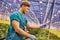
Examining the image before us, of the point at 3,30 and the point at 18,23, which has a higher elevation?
the point at 18,23

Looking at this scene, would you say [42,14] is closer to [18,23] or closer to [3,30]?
[3,30]

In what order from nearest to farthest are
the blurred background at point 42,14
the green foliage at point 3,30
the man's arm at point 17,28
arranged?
the man's arm at point 17,28 < the blurred background at point 42,14 < the green foliage at point 3,30

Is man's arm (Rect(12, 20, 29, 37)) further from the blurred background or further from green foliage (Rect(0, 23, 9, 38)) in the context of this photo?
green foliage (Rect(0, 23, 9, 38))

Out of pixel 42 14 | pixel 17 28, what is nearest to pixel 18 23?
pixel 17 28

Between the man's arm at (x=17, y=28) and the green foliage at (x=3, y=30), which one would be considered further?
the green foliage at (x=3, y=30)

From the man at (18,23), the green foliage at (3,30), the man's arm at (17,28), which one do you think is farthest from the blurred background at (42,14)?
the man's arm at (17,28)

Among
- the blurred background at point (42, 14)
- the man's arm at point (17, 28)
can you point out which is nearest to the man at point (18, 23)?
the man's arm at point (17, 28)

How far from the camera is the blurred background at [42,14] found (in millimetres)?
3236

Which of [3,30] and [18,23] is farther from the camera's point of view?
[3,30]

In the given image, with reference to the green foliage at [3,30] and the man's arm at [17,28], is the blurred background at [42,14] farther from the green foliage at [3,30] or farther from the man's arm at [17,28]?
the man's arm at [17,28]

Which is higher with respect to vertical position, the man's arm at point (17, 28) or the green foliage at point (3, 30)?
the man's arm at point (17, 28)

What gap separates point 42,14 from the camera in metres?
3.29

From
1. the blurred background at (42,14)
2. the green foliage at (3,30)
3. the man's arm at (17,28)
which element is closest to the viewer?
the man's arm at (17,28)

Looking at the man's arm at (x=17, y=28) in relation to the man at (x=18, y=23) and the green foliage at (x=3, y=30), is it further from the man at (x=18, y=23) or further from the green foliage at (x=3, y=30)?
the green foliage at (x=3, y=30)
